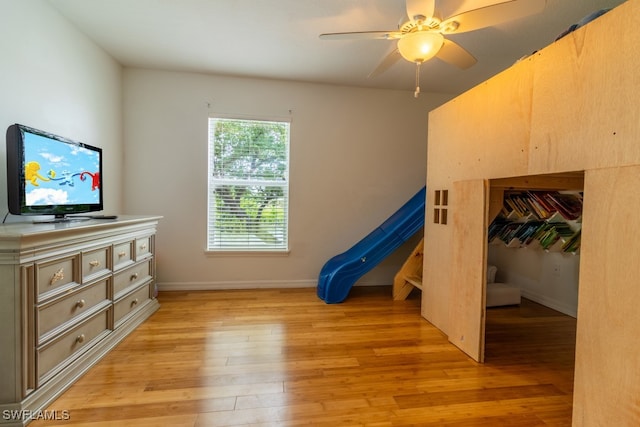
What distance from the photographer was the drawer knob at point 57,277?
1.46 meters

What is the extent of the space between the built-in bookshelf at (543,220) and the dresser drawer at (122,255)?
329cm

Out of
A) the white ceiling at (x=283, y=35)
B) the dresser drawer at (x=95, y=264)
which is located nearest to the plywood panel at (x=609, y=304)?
the white ceiling at (x=283, y=35)

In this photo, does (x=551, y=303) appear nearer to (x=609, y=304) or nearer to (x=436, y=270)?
(x=436, y=270)

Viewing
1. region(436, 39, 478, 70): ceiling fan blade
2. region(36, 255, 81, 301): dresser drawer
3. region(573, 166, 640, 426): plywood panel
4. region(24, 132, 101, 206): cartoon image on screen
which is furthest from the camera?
region(436, 39, 478, 70): ceiling fan blade

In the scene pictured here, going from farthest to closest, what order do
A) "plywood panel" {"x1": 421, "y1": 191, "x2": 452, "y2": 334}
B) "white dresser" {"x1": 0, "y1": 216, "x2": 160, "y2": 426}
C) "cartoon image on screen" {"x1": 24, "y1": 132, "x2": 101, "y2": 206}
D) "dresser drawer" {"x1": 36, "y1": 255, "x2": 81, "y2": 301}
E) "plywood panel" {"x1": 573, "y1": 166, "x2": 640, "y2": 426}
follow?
1. "plywood panel" {"x1": 421, "y1": 191, "x2": 452, "y2": 334}
2. "cartoon image on screen" {"x1": 24, "y1": 132, "x2": 101, "y2": 206}
3. "dresser drawer" {"x1": 36, "y1": 255, "x2": 81, "y2": 301}
4. "white dresser" {"x1": 0, "y1": 216, "x2": 160, "y2": 426}
5. "plywood panel" {"x1": 573, "y1": 166, "x2": 640, "y2": 426}

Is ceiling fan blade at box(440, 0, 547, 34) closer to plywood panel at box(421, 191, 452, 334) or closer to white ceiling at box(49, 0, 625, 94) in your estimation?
white ceiling at box(49, 0, 625, 94)

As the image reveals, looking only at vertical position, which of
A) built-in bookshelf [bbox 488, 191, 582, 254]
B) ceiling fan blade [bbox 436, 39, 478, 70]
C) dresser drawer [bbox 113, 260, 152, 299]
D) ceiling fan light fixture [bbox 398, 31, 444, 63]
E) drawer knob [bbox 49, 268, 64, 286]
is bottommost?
dresser drawer [bbox 113, 260, 152, 299]

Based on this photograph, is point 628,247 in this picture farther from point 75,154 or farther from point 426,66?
point 75,154

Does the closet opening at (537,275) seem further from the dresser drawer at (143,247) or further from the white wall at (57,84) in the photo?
the white wall at (57,84)

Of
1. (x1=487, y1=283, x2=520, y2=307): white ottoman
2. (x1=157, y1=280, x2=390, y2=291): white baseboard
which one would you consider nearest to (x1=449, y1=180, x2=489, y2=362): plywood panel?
(x1=487, y1=283, x2=520, y2=307): white ottoman

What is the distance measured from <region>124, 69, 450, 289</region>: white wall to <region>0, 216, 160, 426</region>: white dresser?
106cm

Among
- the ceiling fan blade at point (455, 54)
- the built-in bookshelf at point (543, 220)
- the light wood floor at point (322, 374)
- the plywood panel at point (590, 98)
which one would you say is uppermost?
the ceiling fan blade at point (455, 54)

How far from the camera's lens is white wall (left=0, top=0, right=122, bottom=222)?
70.3 inches

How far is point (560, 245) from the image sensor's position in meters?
2.54
